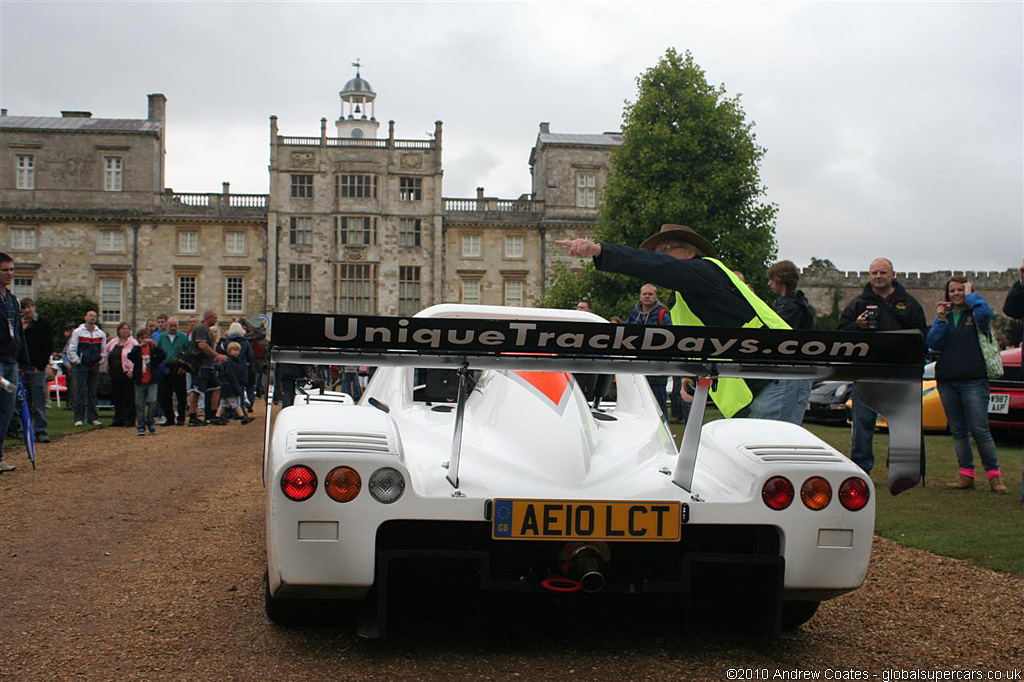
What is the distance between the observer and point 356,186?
66.5 m

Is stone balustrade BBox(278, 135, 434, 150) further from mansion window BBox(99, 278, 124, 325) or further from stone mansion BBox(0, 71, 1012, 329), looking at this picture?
mansion window BBox(99, 278, 124, 325)

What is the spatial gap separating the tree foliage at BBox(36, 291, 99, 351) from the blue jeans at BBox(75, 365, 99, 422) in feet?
157

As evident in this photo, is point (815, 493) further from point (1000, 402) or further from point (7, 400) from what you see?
point (1000, 402)

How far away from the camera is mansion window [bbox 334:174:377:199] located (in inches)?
2611

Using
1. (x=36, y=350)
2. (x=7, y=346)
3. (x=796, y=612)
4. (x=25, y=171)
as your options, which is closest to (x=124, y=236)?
(x=25, y=171)

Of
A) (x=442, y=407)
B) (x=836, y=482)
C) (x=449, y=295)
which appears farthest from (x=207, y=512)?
(x=449, y=295)

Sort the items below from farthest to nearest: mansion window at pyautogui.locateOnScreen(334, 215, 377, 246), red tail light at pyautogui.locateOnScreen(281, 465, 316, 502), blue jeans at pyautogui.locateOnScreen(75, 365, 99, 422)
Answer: mansion window at pyautogui.locateOnScreen(334, 215, 377, 246)
blue jeans at pyautogui.locateOnScreen(75, 365, 99, 422)
red tail light at pyautogui.locateOnScreen(281, 465, 316, 502)

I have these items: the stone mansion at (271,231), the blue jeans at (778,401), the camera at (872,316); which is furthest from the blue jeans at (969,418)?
the stone mansion at (271,231)

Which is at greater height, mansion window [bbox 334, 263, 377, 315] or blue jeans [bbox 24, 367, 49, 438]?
mansion window [bbox 334, 263, 377, 315]

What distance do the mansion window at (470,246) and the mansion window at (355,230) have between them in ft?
19.6

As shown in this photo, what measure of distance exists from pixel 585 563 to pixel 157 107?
73.4m

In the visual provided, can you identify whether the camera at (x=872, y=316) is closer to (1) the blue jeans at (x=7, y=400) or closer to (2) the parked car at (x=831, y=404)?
(1) the blue jeans at (x=7, y=400)

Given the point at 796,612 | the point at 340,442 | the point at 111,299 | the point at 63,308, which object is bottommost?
the point at 796,612

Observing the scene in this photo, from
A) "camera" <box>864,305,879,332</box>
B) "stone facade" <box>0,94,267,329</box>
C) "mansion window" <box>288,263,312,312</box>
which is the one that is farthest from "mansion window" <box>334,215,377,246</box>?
"camera" <box>864,305,879,332</box>
